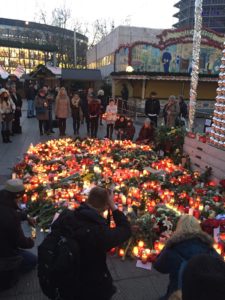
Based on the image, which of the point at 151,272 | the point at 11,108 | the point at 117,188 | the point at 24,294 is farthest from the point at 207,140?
the point at 11,108

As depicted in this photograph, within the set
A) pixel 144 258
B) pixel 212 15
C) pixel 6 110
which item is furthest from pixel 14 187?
pixel 212 15

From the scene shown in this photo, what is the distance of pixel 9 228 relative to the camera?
345 centimetres

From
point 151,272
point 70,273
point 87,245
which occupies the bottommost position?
point 151,272

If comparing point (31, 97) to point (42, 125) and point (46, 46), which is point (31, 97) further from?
point (46, 46)

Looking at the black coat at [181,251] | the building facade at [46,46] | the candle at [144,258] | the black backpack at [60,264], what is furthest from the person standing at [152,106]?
the building facade at [46,46]

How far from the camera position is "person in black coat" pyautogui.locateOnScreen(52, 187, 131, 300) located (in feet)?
8.88

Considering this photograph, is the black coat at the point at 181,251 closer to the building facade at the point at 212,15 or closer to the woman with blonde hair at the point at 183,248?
the woman with blonde hair at the point at 183,248

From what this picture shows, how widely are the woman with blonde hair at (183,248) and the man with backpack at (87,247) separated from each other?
444 mm

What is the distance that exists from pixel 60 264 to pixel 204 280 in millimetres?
1517

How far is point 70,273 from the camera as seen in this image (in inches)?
103

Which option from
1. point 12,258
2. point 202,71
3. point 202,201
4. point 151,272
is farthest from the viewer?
point 202,71

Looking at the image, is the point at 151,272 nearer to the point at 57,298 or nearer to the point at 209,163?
the point at 57,298

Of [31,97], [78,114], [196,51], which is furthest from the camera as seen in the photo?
[31,97]

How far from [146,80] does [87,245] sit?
21.3 meters
